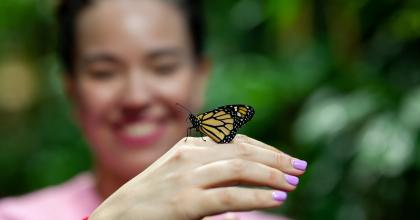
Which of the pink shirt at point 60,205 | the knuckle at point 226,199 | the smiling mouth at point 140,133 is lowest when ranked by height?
the knuckle at point 226,199

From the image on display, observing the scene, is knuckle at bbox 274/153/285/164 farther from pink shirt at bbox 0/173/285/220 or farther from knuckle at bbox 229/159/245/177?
pink shirt at bbox 0/173/285/220

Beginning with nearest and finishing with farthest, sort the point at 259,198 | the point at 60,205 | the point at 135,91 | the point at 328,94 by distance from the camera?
the point at 259,198 → the point at 135,91 → the point at 60,205 → the point at 328,94

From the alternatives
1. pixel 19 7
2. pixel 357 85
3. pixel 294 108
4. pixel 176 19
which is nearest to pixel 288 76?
pixel 294 108

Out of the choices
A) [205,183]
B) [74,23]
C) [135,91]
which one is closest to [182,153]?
[205,183]

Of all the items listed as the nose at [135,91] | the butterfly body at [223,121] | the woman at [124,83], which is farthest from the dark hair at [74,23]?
the butterfly body at [223,121]

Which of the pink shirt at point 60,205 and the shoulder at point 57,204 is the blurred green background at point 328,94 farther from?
the shoulder at point 57,204

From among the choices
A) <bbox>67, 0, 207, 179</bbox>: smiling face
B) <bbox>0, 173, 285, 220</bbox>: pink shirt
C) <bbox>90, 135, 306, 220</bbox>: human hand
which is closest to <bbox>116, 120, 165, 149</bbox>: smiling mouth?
<bbox>67, 0, 207, 179</bbox>: smiling face

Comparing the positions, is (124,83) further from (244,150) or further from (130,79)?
(244,150)

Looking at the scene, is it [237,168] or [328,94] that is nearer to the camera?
[237,168]
